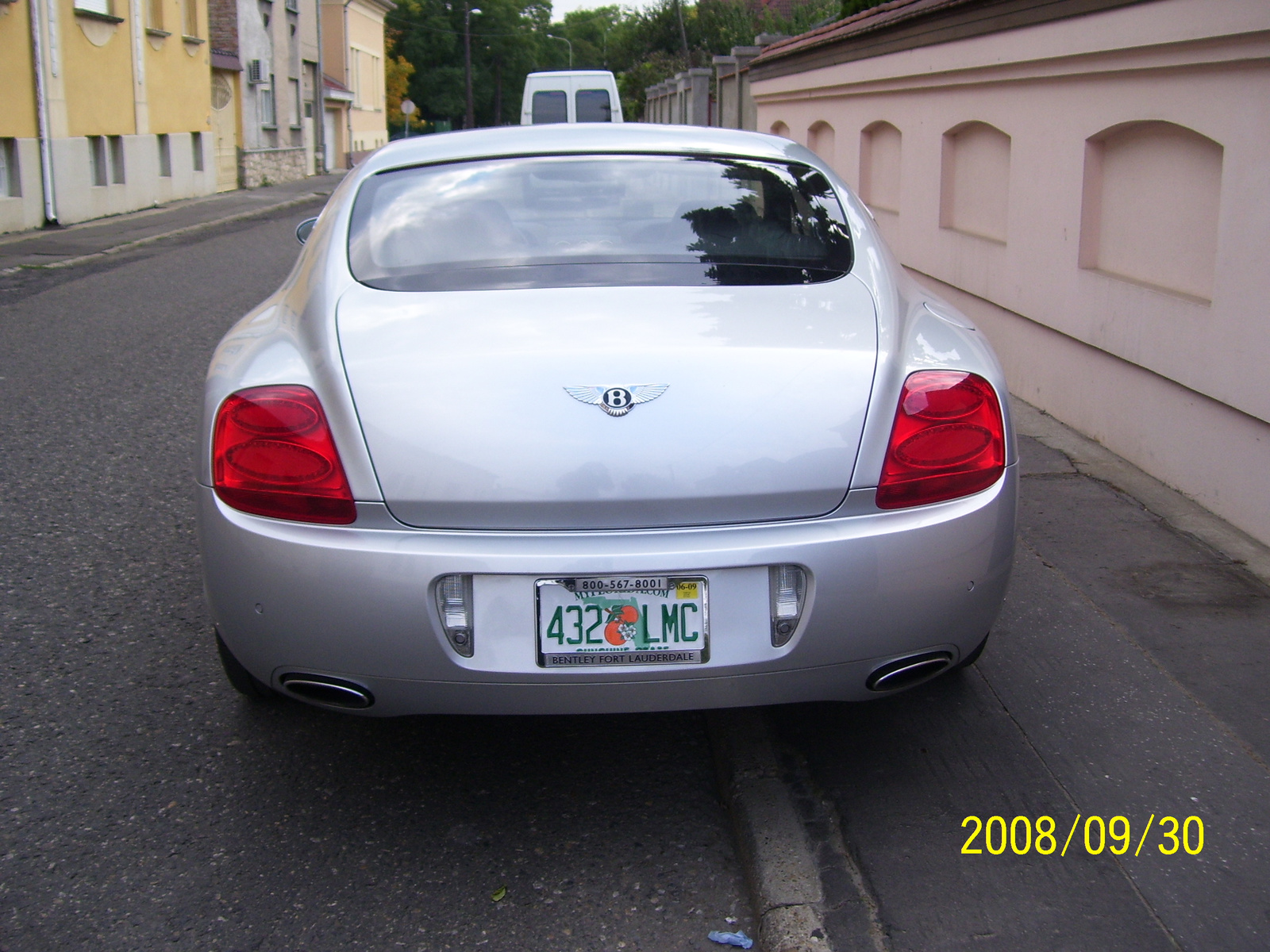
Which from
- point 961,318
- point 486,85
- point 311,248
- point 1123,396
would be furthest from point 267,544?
point 486,85

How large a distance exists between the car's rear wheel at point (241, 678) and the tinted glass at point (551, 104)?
78.8 ft

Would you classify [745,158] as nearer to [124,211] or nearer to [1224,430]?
[1224,430]

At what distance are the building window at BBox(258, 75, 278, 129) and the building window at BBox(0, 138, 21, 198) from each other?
16954 mm

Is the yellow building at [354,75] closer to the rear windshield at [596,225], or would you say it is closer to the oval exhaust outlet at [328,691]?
the rear windshield at [596,225]

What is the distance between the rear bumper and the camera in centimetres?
248

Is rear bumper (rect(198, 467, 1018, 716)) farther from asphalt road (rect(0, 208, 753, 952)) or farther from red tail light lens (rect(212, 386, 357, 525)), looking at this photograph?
asphalt road (rect(0, 208, 753, 952))

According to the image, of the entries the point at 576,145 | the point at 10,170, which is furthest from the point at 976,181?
the point at 10,170

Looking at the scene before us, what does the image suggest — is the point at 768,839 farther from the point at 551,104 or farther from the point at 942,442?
the point at 551,104

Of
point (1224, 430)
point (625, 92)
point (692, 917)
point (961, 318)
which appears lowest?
point (692, 917)

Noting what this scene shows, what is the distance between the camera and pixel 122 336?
30.5ft

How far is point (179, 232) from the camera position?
61.7ft

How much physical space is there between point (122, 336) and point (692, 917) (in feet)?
26.4

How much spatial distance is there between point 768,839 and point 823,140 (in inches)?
499
